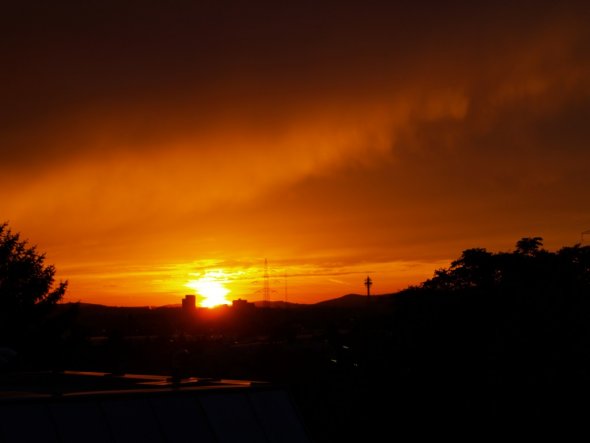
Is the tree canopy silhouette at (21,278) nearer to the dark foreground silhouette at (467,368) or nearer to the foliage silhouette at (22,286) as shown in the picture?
the foliage silhouette at (22,286)

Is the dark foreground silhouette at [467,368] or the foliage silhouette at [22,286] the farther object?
the foliage silhouette at [22,286]

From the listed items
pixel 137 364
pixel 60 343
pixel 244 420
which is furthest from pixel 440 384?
pixel 137 364

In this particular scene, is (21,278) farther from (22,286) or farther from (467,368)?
(467,368)

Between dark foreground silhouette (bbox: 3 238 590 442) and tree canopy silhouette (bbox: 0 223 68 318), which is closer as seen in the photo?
dark foreground silhouette (bbox: 3 238 590 442)

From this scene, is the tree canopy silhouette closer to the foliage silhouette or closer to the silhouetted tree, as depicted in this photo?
the foliage silhouette

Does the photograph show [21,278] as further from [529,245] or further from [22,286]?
[529,245]

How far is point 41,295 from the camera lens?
89000mm

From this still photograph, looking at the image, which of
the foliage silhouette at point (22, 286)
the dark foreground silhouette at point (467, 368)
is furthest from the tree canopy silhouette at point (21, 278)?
the dark foreground silhouette at point (467, 368)

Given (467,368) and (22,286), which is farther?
(22,286)

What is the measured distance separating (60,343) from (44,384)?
64.0m

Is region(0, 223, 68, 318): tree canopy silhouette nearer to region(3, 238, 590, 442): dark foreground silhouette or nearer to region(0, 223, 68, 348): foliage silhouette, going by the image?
region(0, 223, 68, 348): foliage silhouette

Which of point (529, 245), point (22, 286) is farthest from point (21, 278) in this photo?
point (529, 245)

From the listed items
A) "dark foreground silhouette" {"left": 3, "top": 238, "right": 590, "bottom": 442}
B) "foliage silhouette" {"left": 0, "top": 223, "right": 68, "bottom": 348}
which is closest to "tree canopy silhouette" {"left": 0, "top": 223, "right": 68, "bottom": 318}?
"foliage silhouette" {"left": 0, "top": 223, "right": 68, "bottom": 348}

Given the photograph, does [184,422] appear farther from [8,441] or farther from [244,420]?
[8,441]
